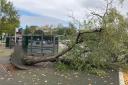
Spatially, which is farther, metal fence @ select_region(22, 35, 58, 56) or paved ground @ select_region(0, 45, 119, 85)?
metal fence @ select_region(22, 35, 58, 56)

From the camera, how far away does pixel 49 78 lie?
50.4 ft

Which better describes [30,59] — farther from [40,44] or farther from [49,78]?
[40,44]

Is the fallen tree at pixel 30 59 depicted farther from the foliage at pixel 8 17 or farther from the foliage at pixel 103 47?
the foliage at pixel 8 17

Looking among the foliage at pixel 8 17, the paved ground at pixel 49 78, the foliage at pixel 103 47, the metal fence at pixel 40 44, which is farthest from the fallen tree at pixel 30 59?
the foliage at pixel 8 17

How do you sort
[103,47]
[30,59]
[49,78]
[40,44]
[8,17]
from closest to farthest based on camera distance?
1. [49,78]
2. [103,47]
3. [30,59]
4. [40,44]
5. [8,17]

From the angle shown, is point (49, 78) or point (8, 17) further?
point (8, 17)

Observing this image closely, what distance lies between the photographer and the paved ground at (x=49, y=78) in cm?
1412

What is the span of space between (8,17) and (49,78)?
126 ft

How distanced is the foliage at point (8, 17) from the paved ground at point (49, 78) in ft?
110

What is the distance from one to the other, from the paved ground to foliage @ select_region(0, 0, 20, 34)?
110 ft

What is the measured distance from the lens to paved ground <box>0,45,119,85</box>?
14.1 meters

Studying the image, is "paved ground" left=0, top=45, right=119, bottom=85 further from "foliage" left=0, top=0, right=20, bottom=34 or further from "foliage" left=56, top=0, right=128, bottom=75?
"foliage" left=0, top=0, right=20, bottom=34

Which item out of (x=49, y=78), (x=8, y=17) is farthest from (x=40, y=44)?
(x=8, y=17)

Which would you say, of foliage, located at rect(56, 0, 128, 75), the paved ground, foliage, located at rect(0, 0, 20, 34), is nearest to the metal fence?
foliage, located at rect(56, 0, 128, 75)
